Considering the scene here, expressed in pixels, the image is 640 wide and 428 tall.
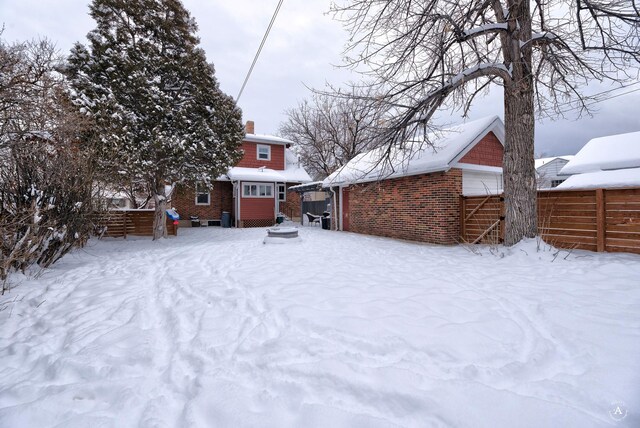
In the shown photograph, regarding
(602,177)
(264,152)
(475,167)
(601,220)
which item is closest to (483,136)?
(475,167)

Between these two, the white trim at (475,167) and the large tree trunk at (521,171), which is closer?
the large tree trunk at (521,171)

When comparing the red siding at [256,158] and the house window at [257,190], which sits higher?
the red siding at [256,158]

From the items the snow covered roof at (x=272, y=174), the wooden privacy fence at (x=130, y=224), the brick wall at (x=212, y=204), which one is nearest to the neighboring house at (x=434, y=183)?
the snow covered roof at (x=272, y=174)

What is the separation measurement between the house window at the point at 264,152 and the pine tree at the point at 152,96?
964 centimetres

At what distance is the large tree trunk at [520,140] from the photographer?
6.78 metres

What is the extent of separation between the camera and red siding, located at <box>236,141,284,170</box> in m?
20.2

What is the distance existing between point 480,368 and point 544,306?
2005 mm

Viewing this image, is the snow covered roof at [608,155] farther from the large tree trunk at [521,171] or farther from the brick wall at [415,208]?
the large tree trunk at [521,171]

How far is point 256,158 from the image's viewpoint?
20609 mm

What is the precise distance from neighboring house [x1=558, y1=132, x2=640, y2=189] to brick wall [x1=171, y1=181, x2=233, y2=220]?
19131 mm

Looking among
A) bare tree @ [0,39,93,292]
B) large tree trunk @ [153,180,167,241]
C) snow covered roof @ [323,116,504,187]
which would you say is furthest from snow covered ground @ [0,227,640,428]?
large tree trunk @ [153,180,167,241]

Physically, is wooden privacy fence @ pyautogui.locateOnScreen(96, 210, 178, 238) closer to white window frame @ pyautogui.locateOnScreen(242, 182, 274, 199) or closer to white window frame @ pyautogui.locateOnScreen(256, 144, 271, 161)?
white window frame @ pyautogui.locateOnScreen(242, 182, 274, 199)

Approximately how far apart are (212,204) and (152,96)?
10.6m

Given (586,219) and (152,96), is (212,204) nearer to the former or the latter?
(152,96)
